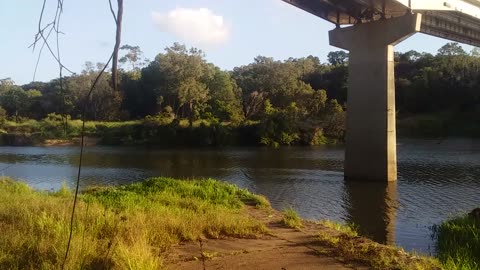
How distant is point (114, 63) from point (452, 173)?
27789 mm

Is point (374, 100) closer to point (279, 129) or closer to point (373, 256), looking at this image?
point (373, 256)

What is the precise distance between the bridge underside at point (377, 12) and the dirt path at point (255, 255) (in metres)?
20.6

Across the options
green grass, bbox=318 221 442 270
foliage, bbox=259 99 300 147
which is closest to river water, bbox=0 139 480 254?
green grass, bbox=318 221 442 270

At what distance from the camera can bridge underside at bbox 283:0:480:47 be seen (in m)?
28.0

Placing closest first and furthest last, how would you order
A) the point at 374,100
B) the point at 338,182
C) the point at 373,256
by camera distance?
the point at 373,256, the point at 338,182, the point at 374,100

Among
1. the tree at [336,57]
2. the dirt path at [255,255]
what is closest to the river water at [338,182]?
the dirt path at [255,255]

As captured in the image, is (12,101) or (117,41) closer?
(117,41)

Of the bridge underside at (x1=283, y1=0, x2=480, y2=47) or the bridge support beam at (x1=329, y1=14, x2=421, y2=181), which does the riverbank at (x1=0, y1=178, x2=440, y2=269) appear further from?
the bridge underside at (x1=283, y1=0, x2=480, y2=47)

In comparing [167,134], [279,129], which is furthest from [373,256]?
[167,134]

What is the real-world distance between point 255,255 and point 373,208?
11.9 meters

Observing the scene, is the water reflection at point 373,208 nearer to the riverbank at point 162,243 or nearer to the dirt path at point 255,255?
the riverbank at point 162,243

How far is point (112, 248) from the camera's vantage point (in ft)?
20.4

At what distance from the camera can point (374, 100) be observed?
89.9ft

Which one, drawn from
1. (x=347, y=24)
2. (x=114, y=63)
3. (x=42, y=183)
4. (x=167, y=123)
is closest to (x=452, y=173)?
(x=347, y=24)
